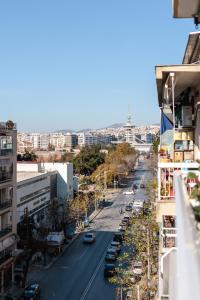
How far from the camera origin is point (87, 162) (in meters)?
73.2

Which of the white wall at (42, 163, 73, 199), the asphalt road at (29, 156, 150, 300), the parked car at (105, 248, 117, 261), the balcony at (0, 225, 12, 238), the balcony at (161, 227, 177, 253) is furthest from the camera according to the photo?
the white wall at (42, 163, 73, 199)

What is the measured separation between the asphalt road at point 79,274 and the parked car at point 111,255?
0.48 meters

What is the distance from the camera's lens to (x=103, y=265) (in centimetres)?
3009

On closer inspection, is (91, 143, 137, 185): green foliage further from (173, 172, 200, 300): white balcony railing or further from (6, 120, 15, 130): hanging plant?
(173, 172, 200, 300): white balcony railing

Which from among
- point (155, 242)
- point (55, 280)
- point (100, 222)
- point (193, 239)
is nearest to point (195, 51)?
point (193, 239)

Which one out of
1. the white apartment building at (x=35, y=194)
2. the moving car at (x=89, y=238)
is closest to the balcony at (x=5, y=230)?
the white apartment building at (x=35, y=194)

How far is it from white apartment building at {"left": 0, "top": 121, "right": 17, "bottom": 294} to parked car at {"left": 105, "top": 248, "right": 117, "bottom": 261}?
7.13 m

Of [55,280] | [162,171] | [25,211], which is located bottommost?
[55,280]

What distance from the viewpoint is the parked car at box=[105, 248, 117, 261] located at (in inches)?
1211

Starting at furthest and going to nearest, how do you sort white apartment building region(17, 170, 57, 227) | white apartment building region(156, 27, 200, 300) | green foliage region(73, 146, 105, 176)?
green foliage region(73, 146, 105, 176) → white apartment building region(17, 170, 57, 227) → white apartment building region(156, 27, 200, 300)

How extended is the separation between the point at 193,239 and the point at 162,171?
Answer: 6.36 metres

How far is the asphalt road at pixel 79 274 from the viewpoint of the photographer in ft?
80.2

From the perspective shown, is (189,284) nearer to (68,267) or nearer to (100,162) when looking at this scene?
(68,267)

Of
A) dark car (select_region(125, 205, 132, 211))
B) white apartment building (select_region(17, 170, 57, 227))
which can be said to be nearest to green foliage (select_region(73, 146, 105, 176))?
dark car (select_region(125, 205, 132, 211))
